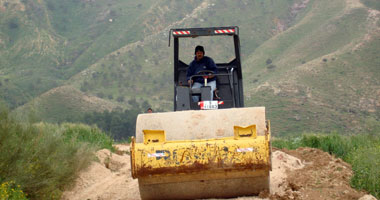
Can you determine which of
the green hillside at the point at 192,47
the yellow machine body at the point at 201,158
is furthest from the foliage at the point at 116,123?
the yellow machine body at the point at 201,158

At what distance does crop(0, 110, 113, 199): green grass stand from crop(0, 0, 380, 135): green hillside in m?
24.2

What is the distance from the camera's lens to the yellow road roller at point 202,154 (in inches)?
308

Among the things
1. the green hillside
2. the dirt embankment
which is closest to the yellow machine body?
the dirt embankment

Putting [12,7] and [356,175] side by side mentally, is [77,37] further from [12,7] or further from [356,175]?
[356,175]

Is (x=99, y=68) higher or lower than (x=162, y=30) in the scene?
lower

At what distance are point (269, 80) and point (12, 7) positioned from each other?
4490cm

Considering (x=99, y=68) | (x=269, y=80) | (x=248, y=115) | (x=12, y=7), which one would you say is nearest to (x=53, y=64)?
(x=99, y=68)

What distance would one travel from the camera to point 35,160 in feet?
32.8

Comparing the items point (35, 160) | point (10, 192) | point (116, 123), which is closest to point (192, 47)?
point (116, 123)

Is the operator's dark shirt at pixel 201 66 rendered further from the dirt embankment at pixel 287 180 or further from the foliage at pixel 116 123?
the foliage at pixel 116 123

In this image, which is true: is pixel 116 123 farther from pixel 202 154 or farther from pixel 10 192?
pixel 202 154

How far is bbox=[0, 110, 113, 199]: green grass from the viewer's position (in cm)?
911

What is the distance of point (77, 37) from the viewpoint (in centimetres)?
8269

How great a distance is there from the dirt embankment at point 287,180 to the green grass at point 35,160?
1.32 ft
